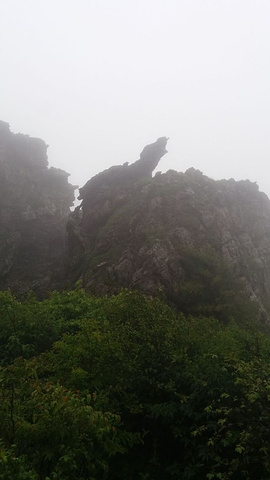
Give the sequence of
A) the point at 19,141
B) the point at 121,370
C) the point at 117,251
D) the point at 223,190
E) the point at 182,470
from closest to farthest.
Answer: the point at 182,470 < the point at 121,370 < the point at 117,251 < the point at 223,190 < the point at 19,141

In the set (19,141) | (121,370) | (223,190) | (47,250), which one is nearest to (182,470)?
(121,370)

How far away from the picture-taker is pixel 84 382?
1113 cm

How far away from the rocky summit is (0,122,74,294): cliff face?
177mm

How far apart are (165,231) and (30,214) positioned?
29456 millimetres

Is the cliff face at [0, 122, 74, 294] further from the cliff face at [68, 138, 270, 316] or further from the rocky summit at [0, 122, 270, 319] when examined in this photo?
the cliff face at [68, 138, 270, 316]

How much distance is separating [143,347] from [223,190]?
43.4 metres

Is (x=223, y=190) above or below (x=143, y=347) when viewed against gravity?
above

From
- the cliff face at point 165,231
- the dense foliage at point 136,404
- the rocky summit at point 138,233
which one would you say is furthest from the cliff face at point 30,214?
the dense foliage at point 136,404

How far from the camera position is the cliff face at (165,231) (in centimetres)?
3616

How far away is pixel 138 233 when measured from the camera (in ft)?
139

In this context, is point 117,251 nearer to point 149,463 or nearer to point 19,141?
point 149,463

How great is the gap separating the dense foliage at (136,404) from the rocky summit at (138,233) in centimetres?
1722

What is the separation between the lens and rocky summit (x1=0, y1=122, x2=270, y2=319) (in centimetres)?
3503

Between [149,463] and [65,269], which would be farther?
[65,269]
